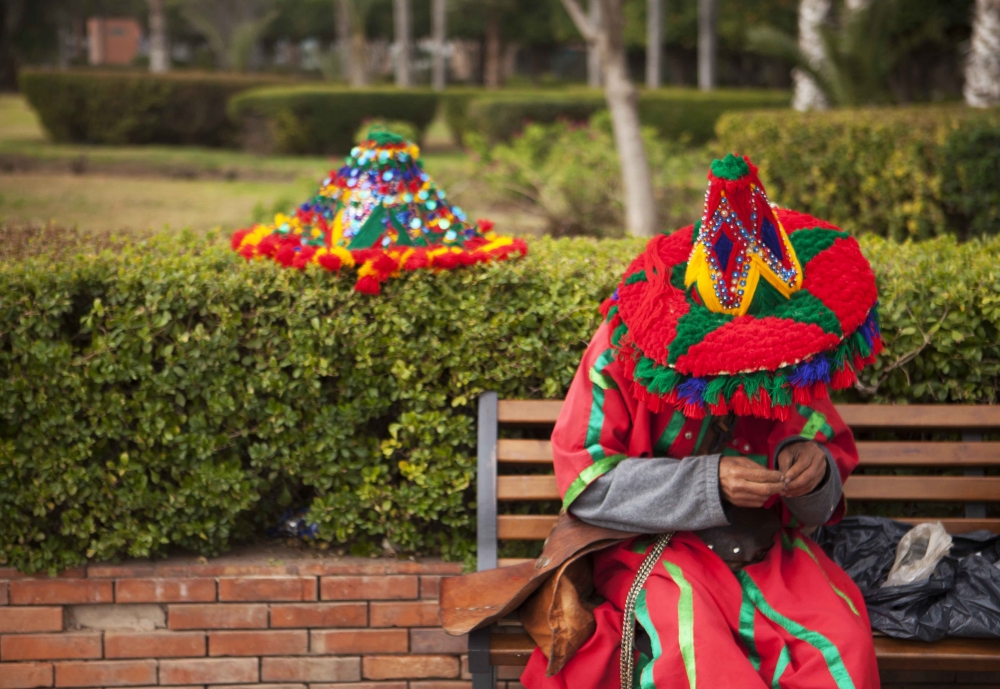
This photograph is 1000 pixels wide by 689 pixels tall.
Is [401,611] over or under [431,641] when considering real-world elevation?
over

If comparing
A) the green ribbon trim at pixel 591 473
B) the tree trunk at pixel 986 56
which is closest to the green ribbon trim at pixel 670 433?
the green ribbon trim at pixel 591 473

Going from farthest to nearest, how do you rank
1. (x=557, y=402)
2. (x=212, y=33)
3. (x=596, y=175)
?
(x=212, y=33), (x=596, y=175), (x=557, y=402)

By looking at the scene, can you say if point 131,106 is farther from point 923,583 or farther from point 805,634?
point 805,634

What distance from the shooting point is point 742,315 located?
2.29 metres

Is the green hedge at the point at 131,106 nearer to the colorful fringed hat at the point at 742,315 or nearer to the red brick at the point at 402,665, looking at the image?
the red brick at the point at 402,665

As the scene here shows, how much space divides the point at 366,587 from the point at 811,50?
1118 centimetres

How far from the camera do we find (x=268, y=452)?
3.08 metres

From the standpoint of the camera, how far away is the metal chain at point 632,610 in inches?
91.9

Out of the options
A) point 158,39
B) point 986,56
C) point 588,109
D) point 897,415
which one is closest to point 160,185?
point 588,109

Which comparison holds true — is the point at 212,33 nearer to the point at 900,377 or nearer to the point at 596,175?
the point at 596,175

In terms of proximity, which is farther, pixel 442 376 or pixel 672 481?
pixel 442 376

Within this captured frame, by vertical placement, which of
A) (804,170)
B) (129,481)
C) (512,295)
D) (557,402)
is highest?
(804,170)

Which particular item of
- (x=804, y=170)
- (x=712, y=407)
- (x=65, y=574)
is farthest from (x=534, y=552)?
(x=804, y=170)

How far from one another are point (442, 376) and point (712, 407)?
1.15 meters
